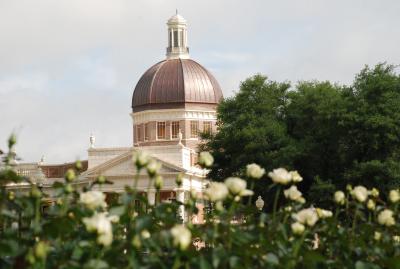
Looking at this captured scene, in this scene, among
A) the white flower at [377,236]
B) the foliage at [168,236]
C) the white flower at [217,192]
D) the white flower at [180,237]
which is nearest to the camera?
the white flower at [180,237]

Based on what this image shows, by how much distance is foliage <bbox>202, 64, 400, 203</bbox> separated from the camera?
4212 cm

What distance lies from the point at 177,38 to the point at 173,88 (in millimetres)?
7797

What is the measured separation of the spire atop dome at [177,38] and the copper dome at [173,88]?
2711mm

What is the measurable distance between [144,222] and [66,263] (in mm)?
682

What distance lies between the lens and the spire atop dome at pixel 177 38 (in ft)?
290

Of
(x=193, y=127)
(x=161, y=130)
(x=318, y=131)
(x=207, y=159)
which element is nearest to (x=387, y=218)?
(x=207, y=159)

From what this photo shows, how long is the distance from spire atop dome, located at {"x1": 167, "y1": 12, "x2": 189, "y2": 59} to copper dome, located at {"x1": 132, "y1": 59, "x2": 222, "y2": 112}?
8.89 feet

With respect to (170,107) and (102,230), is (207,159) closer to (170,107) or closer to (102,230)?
(102,230)

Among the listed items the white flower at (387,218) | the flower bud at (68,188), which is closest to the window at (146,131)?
the white flower at (387,218)

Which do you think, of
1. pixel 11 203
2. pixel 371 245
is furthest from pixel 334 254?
pixel 11 203

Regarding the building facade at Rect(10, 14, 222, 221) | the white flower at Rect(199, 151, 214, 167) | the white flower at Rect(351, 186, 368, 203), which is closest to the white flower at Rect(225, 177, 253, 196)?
the white flower at Rect(199, 151, 214, 167)

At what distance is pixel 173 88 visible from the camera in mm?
83375

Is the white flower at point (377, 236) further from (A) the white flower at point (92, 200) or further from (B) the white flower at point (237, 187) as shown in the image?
(A) the white flower at point (92, 200)

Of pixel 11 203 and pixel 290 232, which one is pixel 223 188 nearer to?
pixel 290 232
